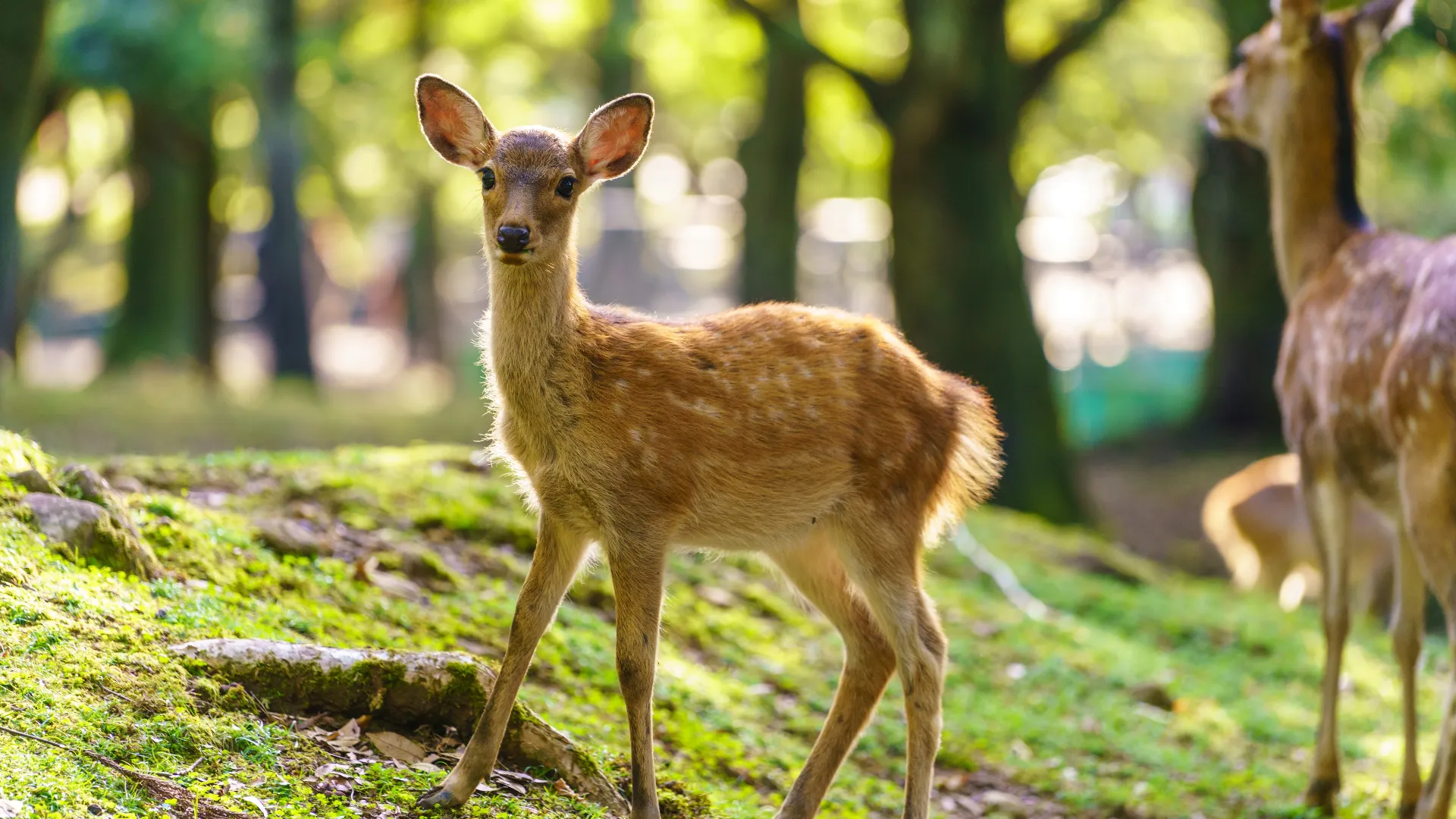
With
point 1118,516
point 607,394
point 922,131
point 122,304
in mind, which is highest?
point 922,131

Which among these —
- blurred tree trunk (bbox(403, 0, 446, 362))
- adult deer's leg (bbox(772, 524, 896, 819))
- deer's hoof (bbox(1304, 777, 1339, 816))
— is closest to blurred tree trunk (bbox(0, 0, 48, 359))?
adult deer's leg (bbox(772, 524, 896, 819))

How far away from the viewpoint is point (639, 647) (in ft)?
16.1

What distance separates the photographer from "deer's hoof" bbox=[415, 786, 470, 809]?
15.4 feet

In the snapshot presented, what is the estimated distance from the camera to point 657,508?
5.00 metres

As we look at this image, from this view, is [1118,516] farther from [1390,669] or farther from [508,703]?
[508,703]

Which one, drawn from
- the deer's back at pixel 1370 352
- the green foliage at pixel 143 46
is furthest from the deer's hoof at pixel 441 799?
the green foliage at pixel 143 46

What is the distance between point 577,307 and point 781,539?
1.10 meters

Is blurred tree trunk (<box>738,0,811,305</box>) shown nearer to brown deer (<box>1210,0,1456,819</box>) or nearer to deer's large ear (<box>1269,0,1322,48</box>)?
brown deer (<box>1210,0,1456,819</box>)

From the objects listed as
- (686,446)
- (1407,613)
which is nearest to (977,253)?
(1407,613)

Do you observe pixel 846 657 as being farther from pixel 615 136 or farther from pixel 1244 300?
pixel 1244 300

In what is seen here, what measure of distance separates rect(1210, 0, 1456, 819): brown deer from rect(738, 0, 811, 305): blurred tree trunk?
37.2 ft

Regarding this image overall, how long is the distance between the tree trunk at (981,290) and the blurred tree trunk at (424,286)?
45.8 feet

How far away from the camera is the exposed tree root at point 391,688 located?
5008 mm

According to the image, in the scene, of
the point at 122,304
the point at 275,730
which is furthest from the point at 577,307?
the point at 122,304
